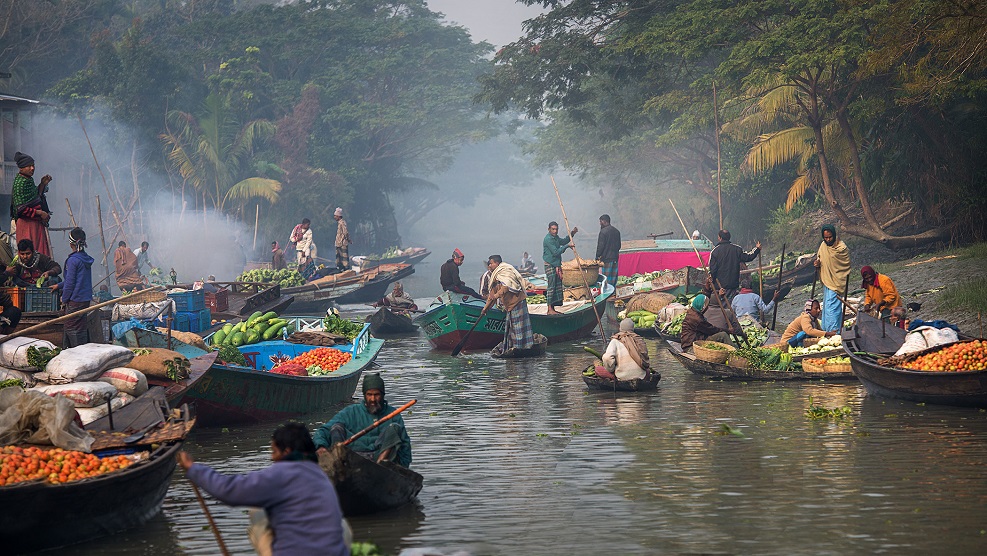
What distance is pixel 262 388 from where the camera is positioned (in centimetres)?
1310

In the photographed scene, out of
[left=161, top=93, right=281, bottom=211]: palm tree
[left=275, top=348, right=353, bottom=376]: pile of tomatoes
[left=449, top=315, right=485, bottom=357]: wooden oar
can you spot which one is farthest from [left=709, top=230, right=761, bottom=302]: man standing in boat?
[left=161, top=93, right=281, bottom=211]: palm tree

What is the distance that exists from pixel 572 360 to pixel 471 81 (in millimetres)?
43419

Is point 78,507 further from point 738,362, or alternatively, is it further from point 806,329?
point 806,329

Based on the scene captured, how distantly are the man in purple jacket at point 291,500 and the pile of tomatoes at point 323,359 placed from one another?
905cm

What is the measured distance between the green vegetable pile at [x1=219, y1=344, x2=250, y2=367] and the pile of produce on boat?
Answer: 312 inches

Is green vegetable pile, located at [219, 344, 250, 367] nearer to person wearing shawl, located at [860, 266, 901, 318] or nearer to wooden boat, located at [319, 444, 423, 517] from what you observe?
wooden boat, located at [319, 444, 423, 517]

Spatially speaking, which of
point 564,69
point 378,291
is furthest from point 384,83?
point 378,291

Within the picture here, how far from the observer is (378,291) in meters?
34.2

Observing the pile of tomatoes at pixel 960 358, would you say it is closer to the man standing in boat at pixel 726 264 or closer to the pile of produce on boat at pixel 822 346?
the pile of produce on boat at pixel 822 346

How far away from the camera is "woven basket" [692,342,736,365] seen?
1619 cm

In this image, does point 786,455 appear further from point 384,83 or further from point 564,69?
point 384,83

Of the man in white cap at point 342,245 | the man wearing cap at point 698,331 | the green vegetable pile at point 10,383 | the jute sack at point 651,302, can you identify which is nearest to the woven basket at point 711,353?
the man wearing cap at point 698,331

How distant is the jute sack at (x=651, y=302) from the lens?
79.7 ft

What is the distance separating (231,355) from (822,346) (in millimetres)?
8395
